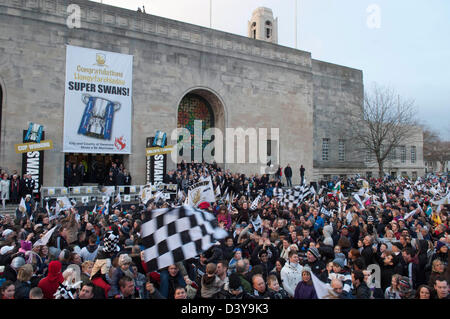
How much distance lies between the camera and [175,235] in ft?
16.4

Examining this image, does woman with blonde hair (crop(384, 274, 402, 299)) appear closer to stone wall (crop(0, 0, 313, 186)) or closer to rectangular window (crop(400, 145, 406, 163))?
stone wall (crop(0, 0, 313, 186))

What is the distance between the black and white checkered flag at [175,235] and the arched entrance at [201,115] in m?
20.5

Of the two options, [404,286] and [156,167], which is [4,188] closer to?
[156,167]

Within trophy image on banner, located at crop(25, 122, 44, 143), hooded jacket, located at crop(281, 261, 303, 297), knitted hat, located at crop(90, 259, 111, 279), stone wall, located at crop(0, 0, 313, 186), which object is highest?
stone wall, located at crop(0, 0, 313, 186)

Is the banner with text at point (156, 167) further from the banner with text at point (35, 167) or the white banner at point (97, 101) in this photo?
the banner with text at point (35, 167)

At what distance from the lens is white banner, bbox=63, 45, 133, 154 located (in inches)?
805

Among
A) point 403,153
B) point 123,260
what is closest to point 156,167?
point 123,260

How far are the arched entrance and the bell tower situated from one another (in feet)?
56.7

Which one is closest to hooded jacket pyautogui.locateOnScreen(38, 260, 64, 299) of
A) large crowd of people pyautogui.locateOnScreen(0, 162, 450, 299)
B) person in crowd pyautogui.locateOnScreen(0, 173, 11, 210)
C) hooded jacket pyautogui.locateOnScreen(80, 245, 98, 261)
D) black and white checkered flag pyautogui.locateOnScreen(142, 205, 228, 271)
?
large crowd of people pyautogui.locateOnScreen(0, 162, 450, 299)

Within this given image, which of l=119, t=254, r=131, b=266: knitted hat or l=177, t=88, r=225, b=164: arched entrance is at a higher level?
l=177, t=88, r=225, b=164: arched entrance

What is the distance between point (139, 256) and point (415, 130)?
42498mm

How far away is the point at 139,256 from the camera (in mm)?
5953

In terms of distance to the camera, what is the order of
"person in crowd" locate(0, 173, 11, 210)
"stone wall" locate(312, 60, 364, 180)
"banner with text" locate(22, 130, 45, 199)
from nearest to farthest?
"person in crowd" locate(0, 173, 11, 210)
"banner with text" locate(22, 130, 45, 199)
"stone wall" locate(312, 60, 364, 180)
